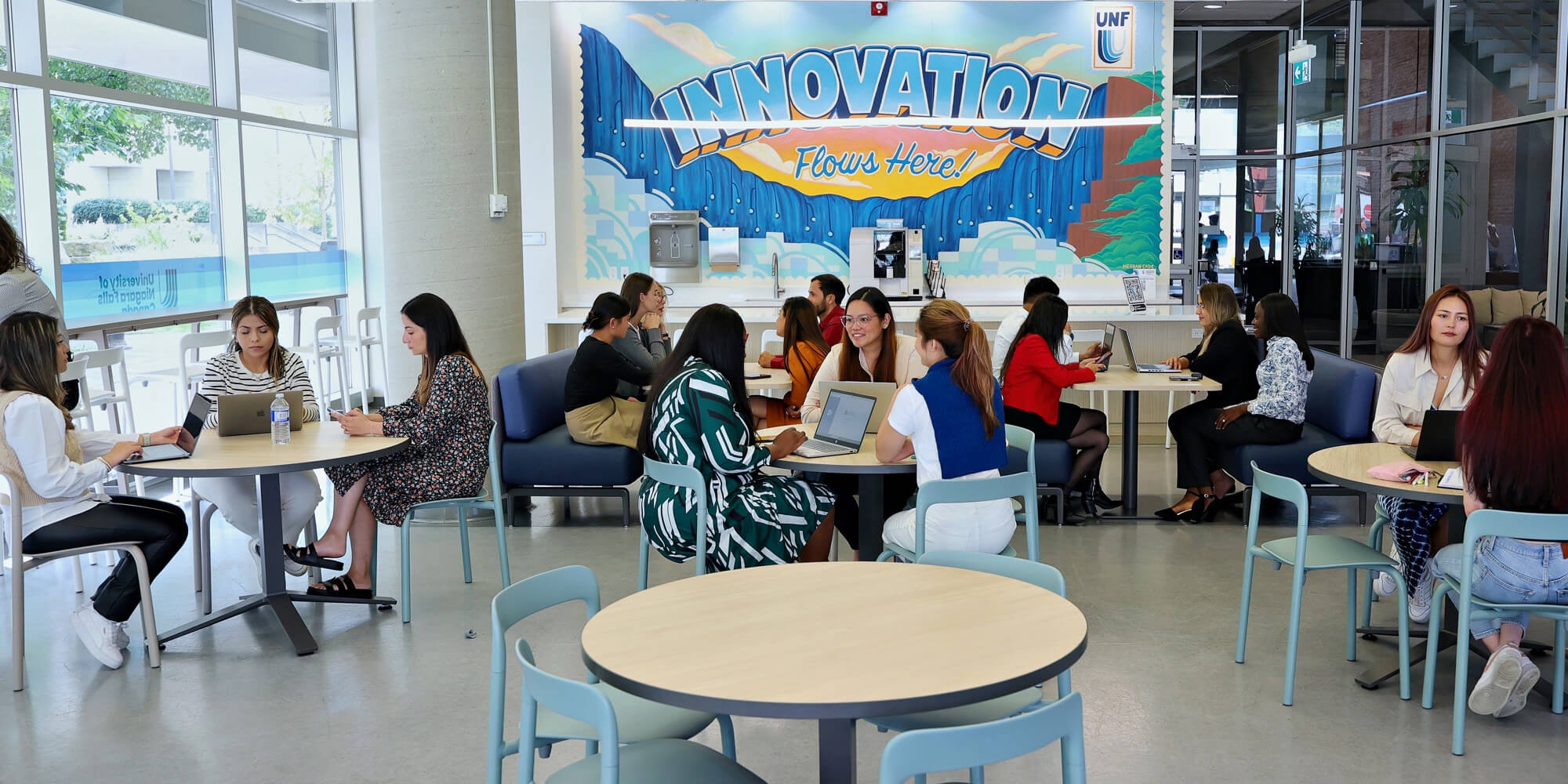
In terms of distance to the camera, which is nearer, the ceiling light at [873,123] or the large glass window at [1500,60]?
the large glass window at [1500,60]

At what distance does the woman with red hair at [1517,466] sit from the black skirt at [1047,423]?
8.09 feet

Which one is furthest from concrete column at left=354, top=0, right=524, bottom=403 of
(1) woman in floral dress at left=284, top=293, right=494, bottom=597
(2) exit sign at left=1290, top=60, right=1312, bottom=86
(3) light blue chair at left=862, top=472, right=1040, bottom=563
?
(2) exit sign at left=1290, top=60, right=1312, bottom=86

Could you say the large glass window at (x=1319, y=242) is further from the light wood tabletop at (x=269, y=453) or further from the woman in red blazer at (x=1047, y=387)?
the light wood tabletop at (x=269, y=453)

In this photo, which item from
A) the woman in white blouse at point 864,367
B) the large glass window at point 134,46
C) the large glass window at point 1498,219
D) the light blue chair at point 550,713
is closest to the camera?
the light blue chair at point 550,713

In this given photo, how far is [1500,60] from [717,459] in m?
6.37

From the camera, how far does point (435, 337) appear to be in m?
4.58

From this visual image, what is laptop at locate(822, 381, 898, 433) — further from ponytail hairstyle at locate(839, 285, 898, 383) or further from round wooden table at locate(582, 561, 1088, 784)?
round wooden table at locate(582, 561, 1088, 784)

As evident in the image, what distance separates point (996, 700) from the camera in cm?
248

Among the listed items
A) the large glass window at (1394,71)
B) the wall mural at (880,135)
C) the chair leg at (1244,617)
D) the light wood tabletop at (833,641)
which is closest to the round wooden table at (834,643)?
the light wood tabletop at (833,641)

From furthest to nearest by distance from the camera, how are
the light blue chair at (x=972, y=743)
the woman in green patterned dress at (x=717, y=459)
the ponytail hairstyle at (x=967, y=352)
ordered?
the woman in green patterned dress at (x=717, y=459)
the ponytail hairstyle at (x=967, y=352)
the light blue chair at (x=972, y=743)

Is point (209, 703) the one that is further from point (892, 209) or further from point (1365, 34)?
point (1365, 34)

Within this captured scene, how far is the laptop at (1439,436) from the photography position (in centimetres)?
382

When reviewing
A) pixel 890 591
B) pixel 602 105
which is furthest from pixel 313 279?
pixel 890 591

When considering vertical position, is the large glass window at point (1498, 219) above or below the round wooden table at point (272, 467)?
above
